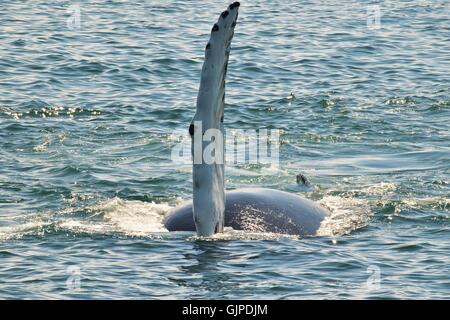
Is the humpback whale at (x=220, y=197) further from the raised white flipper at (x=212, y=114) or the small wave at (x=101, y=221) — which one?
the small wave at (x=101, y=221)

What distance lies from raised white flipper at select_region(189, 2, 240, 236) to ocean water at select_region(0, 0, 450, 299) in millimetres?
754

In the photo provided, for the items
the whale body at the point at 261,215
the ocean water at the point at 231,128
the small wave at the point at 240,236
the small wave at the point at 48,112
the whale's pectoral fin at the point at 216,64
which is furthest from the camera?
the small wave at the point at 48,112

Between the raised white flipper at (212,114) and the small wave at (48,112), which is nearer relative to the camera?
the raised white flipper at (212,114)

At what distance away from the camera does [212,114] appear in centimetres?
1287

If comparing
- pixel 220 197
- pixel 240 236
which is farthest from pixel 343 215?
pixel 220 197

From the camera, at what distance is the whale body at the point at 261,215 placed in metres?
14.3

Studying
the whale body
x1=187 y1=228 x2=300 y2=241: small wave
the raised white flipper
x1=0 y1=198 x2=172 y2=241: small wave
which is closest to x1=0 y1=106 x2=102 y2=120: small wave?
x1=0 y1=198 x2=172 y2=241: small wave

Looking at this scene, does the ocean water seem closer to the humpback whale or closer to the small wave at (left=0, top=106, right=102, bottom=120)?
the small wave at (left=0, top=106, right=102, bottom=120)

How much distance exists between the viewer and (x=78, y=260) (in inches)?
539

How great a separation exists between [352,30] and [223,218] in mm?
20520

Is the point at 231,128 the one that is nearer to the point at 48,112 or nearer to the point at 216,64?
the point at 48,112

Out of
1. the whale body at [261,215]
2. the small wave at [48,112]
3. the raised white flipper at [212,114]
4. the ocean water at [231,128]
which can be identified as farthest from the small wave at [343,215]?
the small wave at [48,112]

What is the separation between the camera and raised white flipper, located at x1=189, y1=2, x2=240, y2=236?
41.6 feet
